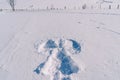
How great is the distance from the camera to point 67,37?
20.8m

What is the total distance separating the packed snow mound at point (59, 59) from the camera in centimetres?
1627

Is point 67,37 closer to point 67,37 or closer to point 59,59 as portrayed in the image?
point 67,37

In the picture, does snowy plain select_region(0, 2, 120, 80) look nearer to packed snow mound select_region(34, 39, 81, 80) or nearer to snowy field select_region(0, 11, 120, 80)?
Result: snowy field select_region(0, 11, 120, 80)

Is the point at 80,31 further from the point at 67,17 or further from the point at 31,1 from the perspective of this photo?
the point at 31,1

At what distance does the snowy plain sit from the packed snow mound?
0.48m

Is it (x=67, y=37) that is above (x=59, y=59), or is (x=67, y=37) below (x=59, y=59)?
above

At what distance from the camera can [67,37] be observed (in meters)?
20.8

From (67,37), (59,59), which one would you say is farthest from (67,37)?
(59,59)

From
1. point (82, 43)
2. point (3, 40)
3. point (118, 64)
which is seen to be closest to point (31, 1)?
point (3, 40)

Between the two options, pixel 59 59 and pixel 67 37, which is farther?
pixel 67 37

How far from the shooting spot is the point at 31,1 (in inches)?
2419

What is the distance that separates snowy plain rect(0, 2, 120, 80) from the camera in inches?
647

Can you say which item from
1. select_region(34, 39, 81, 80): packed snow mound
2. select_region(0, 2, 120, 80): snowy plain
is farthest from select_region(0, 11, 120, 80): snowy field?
select_region(34, 39, 81, 80): packed snow mound

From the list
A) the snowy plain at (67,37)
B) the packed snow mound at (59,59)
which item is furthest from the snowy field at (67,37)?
the packed snow mound at (59,59)
